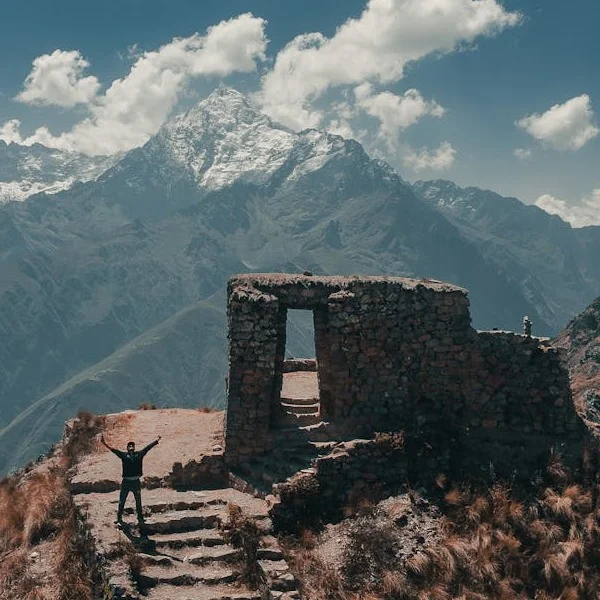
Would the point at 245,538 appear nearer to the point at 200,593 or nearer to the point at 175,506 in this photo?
the point at 200,593

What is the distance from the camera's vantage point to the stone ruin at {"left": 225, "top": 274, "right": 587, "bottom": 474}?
23047mm

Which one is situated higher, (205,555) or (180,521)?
(180,521)

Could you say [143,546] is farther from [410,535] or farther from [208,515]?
[410,535]

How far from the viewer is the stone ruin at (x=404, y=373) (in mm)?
23047

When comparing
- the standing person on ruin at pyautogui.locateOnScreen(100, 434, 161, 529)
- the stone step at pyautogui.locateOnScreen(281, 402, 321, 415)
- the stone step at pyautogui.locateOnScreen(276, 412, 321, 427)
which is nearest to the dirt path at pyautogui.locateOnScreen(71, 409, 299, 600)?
the standing person on ruin at pyautogui.locateOnScreen(100, 434, 161, 529)

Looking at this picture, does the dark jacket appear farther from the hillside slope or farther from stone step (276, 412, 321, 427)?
the hillside slope

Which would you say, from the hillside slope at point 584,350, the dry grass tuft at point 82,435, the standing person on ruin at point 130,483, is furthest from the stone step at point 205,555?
the hillside slope at point 584,350

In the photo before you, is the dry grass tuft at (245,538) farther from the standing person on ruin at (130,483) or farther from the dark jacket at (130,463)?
the dark jacket at (130,463)

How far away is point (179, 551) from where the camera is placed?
18734 millimetres

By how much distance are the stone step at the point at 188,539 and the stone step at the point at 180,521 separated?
18 centimetres

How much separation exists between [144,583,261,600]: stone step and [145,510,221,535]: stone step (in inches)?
91.7

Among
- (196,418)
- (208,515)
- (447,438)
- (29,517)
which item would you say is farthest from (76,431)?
(447,438)

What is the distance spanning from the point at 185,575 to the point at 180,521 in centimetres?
230

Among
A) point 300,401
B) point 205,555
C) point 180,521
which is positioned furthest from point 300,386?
point 205,555
